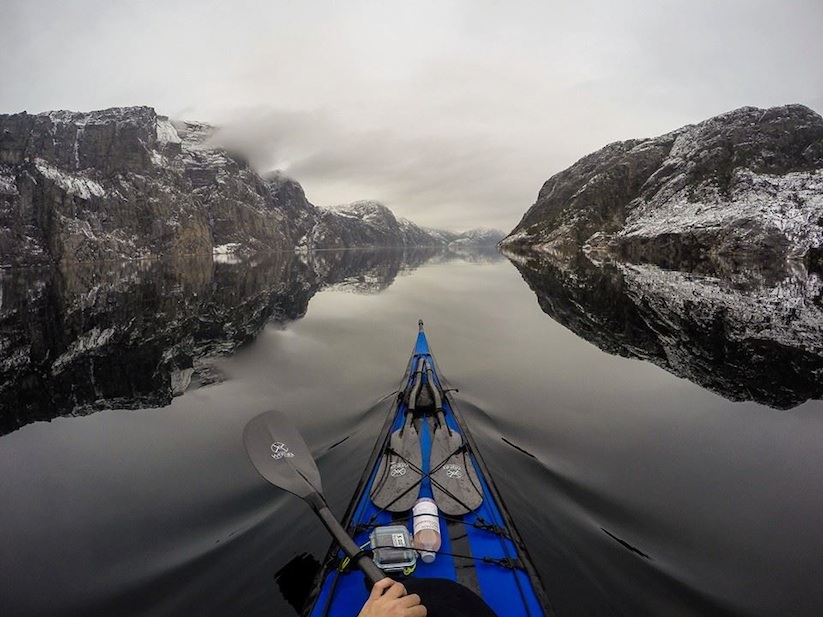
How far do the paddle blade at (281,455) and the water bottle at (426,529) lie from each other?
1480 mm

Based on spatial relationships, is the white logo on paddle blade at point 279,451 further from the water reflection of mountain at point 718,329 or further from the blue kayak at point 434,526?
the water reflection of mountain at point 718,329

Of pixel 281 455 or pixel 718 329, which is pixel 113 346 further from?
pixel 718 329

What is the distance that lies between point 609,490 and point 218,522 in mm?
7575

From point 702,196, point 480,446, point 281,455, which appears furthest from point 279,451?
point 702,196

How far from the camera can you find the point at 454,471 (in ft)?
22.0

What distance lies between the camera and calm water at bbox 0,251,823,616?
19.2 ft

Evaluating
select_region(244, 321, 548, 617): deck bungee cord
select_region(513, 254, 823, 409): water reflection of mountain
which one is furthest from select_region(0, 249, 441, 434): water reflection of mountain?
select_region(513, 254, 823, 409): water reflection of mountain

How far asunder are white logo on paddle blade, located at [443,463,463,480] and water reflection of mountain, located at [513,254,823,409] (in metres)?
11.5

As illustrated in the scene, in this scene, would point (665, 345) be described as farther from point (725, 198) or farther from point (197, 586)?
point (725, 198)

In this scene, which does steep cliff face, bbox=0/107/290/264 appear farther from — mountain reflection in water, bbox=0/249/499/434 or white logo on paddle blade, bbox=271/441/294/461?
white logo on paddle blade, bbox=271/441/294/461

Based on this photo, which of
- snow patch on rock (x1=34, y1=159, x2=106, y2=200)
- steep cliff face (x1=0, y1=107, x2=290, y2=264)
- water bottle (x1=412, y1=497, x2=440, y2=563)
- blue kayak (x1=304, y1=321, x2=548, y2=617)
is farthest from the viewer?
snow patch on rock (x1=34, y1=159, x2=106, y2=200)

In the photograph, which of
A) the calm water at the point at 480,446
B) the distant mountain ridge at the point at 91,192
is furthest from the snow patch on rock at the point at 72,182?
the calm water at the point at 480,446

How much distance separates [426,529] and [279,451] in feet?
9.52

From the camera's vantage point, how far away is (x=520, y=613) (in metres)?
4.26
